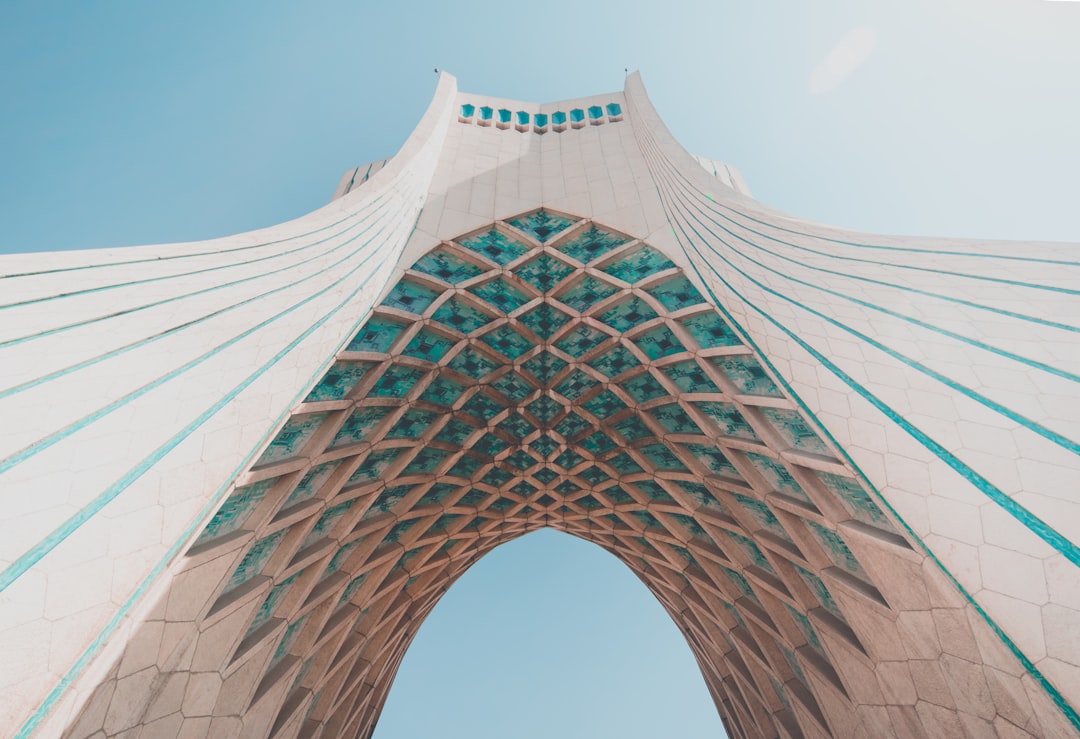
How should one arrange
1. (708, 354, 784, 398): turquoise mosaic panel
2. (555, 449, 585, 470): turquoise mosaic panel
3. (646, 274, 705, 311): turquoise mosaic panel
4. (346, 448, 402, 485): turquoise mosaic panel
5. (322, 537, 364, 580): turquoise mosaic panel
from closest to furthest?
(708, 354, 784, 398): turquoise mosaic panel, (646, 274, 705, 311): turquoise mosaic panel, (346, 448, 402, 485): turquoise mosaic panel, (322, 537, 364, 580): turquoise mosaic panel, (555, 449, 585, 470): turquoise mosaic panel

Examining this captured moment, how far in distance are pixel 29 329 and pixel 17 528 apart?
157 centimetres

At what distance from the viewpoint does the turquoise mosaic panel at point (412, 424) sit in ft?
20.5

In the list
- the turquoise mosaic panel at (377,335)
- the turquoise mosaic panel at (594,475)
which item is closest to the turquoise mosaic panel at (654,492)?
the turquoise mosaic panel at (594,475)

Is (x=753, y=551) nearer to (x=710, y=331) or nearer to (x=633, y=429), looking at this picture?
(x=633, y=429)

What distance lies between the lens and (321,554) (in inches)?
222

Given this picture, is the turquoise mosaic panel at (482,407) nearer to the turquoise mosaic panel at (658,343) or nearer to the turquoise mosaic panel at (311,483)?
the turquoise mosaic panel at (311,483)

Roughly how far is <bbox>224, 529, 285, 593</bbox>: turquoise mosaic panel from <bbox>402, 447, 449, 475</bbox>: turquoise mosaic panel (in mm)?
1987

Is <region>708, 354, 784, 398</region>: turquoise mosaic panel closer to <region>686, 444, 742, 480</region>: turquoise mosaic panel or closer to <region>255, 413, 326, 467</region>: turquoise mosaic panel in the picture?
<region>686, 444, 742, 480</region>: turquoise mosaic panel

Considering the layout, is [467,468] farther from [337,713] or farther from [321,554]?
[337,713]

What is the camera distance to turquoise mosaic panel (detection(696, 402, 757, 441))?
17.6 feet

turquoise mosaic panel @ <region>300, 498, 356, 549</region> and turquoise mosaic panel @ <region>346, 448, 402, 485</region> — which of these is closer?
turquoise mosaic panel @ <region>300, 498, 356, 549</region>

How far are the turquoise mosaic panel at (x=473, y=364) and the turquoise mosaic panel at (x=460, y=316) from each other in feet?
1.06

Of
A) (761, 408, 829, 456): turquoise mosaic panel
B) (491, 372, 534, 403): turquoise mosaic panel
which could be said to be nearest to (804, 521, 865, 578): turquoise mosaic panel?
(761, 408, 829, 456): turquoise mosaic panel

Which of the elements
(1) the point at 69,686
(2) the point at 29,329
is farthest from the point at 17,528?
(2) the point at 29,329
